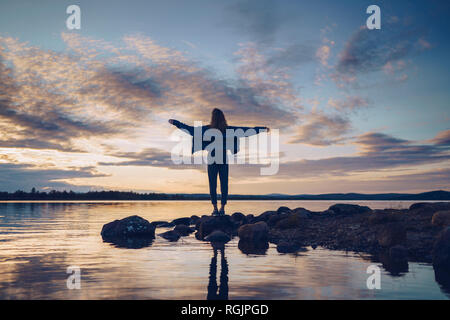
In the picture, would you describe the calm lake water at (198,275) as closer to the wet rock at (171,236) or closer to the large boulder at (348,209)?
the wet rock at (171,236)

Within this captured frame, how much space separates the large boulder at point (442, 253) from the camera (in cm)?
1162

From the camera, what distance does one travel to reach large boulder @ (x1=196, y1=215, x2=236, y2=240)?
22.2 meters

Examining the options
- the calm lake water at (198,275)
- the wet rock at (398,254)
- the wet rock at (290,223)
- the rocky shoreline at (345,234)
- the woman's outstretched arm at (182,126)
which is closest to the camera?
the calm lake water at (198,275)

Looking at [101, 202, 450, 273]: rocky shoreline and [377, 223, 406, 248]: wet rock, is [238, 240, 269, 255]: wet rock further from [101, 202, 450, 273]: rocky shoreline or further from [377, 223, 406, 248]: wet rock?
[377, 223, 406, 248]: wet rock

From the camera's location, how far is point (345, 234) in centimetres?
1867

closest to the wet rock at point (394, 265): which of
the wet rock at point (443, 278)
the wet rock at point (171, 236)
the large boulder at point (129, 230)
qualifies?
the wet rock at point (443, 278)

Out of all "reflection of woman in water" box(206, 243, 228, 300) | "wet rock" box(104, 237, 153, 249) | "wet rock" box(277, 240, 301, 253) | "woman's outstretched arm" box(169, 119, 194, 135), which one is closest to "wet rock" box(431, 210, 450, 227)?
"wet rock" box(277, 240, 301, 253)

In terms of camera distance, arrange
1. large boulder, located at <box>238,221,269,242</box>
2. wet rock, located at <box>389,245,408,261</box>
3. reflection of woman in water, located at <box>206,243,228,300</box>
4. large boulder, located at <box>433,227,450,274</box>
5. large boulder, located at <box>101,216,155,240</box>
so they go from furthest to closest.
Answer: large boulder, located at <box>101,216,155,240</box>, large boulder, located at <box>238,221,269,242</box>, wet rock, located at <box>389,245,408,261</box>, large boulder, located at <box>433,227,450,274</box>, reflection of woman in water, located at <box>206,243,228,300</box>

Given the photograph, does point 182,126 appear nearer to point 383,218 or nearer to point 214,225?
point 214,225

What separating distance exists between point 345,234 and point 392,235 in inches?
129

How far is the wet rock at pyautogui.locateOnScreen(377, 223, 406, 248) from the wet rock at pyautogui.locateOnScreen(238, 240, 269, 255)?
5120 mm

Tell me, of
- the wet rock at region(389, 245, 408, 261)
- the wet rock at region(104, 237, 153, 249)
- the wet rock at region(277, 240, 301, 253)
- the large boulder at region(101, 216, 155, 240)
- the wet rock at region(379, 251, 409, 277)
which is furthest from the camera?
the large boulder at region(101, 216, 155, 240)
